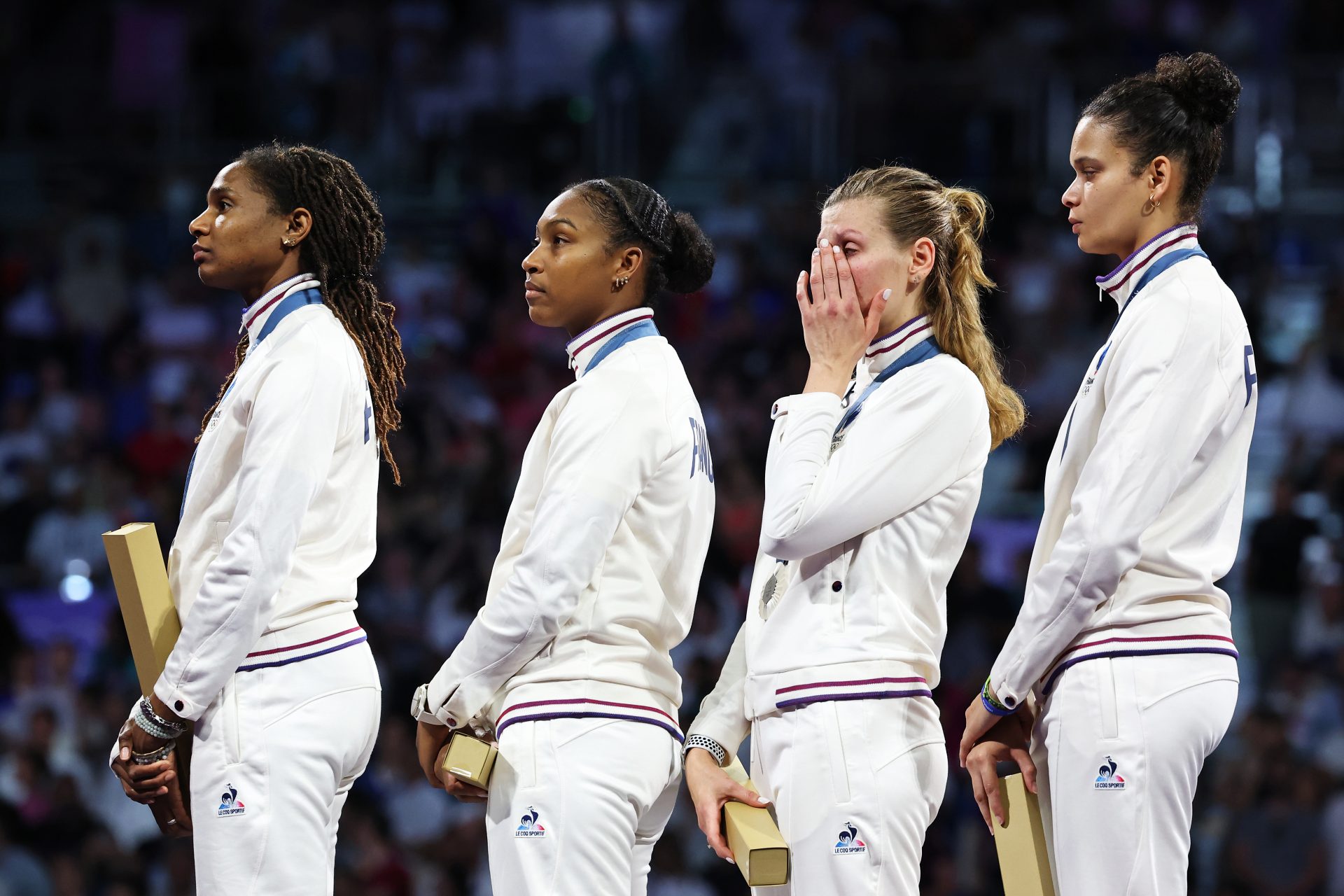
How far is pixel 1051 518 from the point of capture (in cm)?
336

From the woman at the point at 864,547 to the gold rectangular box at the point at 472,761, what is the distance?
0.42 meters

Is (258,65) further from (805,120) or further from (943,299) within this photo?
(943,299)

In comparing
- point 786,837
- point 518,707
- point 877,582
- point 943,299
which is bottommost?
point 786,837

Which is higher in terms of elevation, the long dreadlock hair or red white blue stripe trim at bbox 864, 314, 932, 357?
the long dreadlock hair

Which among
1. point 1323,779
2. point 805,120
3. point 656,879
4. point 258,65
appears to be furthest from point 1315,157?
point 258,65

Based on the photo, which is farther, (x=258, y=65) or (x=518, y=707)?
(x=258, y=65)

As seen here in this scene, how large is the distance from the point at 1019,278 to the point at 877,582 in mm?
7371

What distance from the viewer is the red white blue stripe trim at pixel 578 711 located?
11.3 ft

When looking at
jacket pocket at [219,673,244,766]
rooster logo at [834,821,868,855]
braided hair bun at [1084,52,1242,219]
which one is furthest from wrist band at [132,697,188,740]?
braided hair bun at [1084,52,1242,219]

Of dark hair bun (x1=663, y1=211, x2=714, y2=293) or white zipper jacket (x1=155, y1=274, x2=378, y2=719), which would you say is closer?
white zipper jacket (x1=155, y1=274, x2=378, y2=719)

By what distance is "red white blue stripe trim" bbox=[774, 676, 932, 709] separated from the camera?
128 inches

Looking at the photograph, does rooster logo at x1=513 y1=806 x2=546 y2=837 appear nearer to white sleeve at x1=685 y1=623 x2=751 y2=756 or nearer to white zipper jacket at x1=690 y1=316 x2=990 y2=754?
white sleeve at x1=685 y1=623 x2=751 y2=756

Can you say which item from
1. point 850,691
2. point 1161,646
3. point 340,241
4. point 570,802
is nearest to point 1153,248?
point 1161,646

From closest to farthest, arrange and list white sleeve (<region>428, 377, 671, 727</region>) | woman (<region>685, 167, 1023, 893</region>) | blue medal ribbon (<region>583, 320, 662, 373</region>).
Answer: woman (<region>685, 167, 1023, 893</region>)
white sleeve (<region>428, 377, 671, 727</region>)
blue medal ribbon (<region>583, 320, 662, 373</region>)
